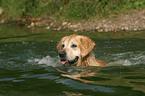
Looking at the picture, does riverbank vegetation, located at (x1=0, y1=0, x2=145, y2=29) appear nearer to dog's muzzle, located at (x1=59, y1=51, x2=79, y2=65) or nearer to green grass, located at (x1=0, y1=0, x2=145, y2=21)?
green grass, located at (x1=0, y1=0, x2=145, y2=21)

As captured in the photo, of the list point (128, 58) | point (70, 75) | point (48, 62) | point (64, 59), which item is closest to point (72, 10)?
point (128, 58)

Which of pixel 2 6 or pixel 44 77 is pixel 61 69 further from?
pixel 2 6

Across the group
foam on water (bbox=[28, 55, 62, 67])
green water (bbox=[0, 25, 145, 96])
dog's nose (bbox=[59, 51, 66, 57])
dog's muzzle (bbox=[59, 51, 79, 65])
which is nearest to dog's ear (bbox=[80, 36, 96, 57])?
dog's muzzle (bbox=[59, 51, 79, 65])

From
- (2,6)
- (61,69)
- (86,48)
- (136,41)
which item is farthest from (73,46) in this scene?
(2,6)

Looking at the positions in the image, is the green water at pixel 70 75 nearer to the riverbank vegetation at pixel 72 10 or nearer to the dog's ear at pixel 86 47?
the dog's ear at pixel 86 47

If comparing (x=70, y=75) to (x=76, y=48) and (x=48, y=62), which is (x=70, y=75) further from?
(x=48, y=62)

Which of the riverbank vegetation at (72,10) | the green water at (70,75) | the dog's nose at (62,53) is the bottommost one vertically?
the green water at (70,75)

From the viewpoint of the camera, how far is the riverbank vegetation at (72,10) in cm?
1622

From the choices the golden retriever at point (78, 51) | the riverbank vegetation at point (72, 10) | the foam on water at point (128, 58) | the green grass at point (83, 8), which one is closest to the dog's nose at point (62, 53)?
the golden retriever at point (78, 51)

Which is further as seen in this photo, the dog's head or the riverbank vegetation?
the riverbank vegetation

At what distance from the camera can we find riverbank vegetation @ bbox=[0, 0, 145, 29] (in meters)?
16.2

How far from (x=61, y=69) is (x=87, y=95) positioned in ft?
8.23

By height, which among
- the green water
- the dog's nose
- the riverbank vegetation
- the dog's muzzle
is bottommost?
the green water

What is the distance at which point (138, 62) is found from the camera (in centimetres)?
711
